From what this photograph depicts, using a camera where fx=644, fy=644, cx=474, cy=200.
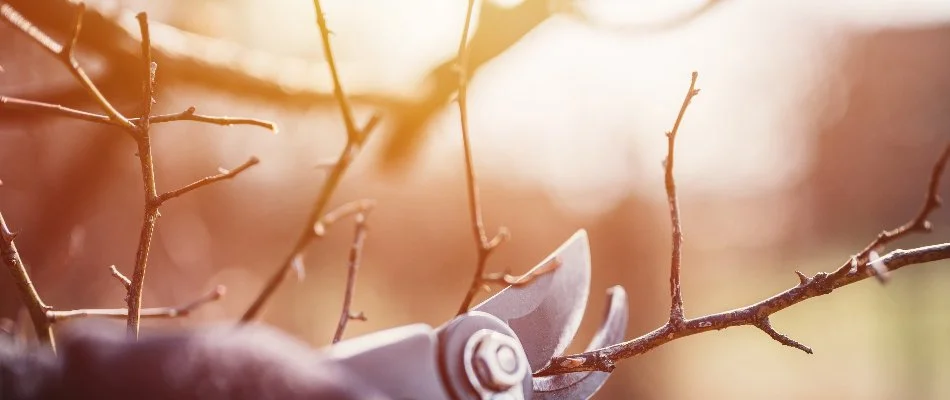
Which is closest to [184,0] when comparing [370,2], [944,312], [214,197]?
[370,2]

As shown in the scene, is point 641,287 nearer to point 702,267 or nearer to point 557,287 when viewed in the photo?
point 702,267

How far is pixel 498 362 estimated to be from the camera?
70 cm

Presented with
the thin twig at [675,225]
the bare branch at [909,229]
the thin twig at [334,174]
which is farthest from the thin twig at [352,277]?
the bare branch at [909,229]

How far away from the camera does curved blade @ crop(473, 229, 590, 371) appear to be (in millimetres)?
831

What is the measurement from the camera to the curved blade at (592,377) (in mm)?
830

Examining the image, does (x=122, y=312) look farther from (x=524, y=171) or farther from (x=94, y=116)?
(x=524, y=171)

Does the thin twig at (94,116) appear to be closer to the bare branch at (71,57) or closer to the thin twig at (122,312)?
the bare branch at (71,57)

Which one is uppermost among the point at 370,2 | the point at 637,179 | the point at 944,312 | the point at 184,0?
the point at 184,0

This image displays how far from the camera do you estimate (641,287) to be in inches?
376

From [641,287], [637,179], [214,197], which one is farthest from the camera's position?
[637,179]

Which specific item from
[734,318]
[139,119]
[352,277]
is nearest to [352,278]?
[352,277]

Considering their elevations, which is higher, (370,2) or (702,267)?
(370,2)

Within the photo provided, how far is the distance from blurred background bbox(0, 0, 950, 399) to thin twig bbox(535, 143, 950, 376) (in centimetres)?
118

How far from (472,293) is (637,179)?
32.1 feet
